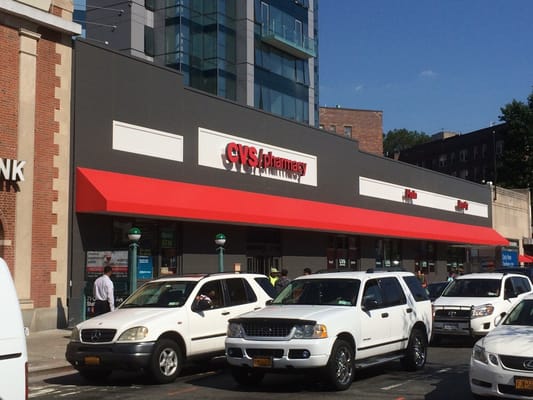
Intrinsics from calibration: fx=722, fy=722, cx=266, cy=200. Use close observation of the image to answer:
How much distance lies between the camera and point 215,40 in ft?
146

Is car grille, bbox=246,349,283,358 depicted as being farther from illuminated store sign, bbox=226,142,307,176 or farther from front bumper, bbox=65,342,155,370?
illuminated store sign, bbox=226,142,307,176

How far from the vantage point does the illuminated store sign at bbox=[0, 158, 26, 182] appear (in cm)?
1802

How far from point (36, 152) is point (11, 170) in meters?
1.13

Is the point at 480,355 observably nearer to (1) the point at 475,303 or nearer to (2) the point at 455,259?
(1) the point at 475,303

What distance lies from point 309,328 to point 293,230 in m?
18.6

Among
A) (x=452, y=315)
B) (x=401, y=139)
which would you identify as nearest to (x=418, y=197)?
(x=452, y=315)

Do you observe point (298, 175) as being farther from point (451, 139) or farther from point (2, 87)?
point (451, 139)

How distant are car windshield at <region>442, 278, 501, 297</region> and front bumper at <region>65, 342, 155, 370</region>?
9409 mm

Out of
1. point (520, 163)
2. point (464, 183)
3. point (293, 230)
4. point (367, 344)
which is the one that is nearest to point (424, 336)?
point (367, 344)

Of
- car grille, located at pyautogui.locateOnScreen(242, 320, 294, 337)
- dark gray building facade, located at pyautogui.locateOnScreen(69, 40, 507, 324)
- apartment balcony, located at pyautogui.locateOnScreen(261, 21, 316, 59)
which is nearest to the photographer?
car grille, located at pyautogui.locateOnScreen(242, 320, 294, 337)

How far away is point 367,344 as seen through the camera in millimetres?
11094

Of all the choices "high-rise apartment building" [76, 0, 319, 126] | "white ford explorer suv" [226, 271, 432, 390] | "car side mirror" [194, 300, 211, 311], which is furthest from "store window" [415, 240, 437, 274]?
"car side mirror" [194, 300, 211, 311]

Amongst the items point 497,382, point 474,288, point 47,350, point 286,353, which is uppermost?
point 474,288

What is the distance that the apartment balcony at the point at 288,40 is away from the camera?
155ft
